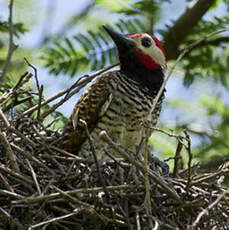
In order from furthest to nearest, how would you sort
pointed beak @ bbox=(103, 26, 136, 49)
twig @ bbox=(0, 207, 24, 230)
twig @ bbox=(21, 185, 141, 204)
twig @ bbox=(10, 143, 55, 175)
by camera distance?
pointed beak @ bbox=(103, 26, 136, 49) < twig @ bbox=(10, 143, 55, 175) < twig @ bbox=(0, 207, 24, 230) < twig @ bbox=(21, 185, 141, 204)

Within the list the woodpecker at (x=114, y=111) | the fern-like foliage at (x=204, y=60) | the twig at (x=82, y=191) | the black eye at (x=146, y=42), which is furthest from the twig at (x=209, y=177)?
the fern-like foliage at (x=204, y=60)

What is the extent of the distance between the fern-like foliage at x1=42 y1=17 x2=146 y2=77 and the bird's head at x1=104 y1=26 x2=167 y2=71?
36 centimetres

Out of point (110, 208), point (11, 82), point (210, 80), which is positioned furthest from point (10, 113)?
point (210, 80)

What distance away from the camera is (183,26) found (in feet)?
16.5

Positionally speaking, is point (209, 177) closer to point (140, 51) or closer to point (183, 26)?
point (140, 51)

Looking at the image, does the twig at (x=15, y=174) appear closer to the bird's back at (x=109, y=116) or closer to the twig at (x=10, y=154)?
the twig at (x=10, y=154)

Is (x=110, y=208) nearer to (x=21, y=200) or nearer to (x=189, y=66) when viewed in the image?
(x=21, y=200)

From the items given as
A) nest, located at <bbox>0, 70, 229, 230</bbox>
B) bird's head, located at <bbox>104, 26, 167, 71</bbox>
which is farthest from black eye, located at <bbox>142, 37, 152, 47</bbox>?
nest, located at <bbox>0, 70, 229, 230</bbox>

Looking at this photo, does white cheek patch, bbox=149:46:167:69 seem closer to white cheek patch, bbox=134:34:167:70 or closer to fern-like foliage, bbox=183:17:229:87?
white cheek patch, bbox=134:34:167:70

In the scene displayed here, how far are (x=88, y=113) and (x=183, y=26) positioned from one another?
1362 mm

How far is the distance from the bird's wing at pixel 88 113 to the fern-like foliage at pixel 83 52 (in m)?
0.66

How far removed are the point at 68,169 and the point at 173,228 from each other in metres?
0.75

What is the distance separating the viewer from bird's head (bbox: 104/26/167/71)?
183 inches

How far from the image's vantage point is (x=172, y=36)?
5.14 meters
